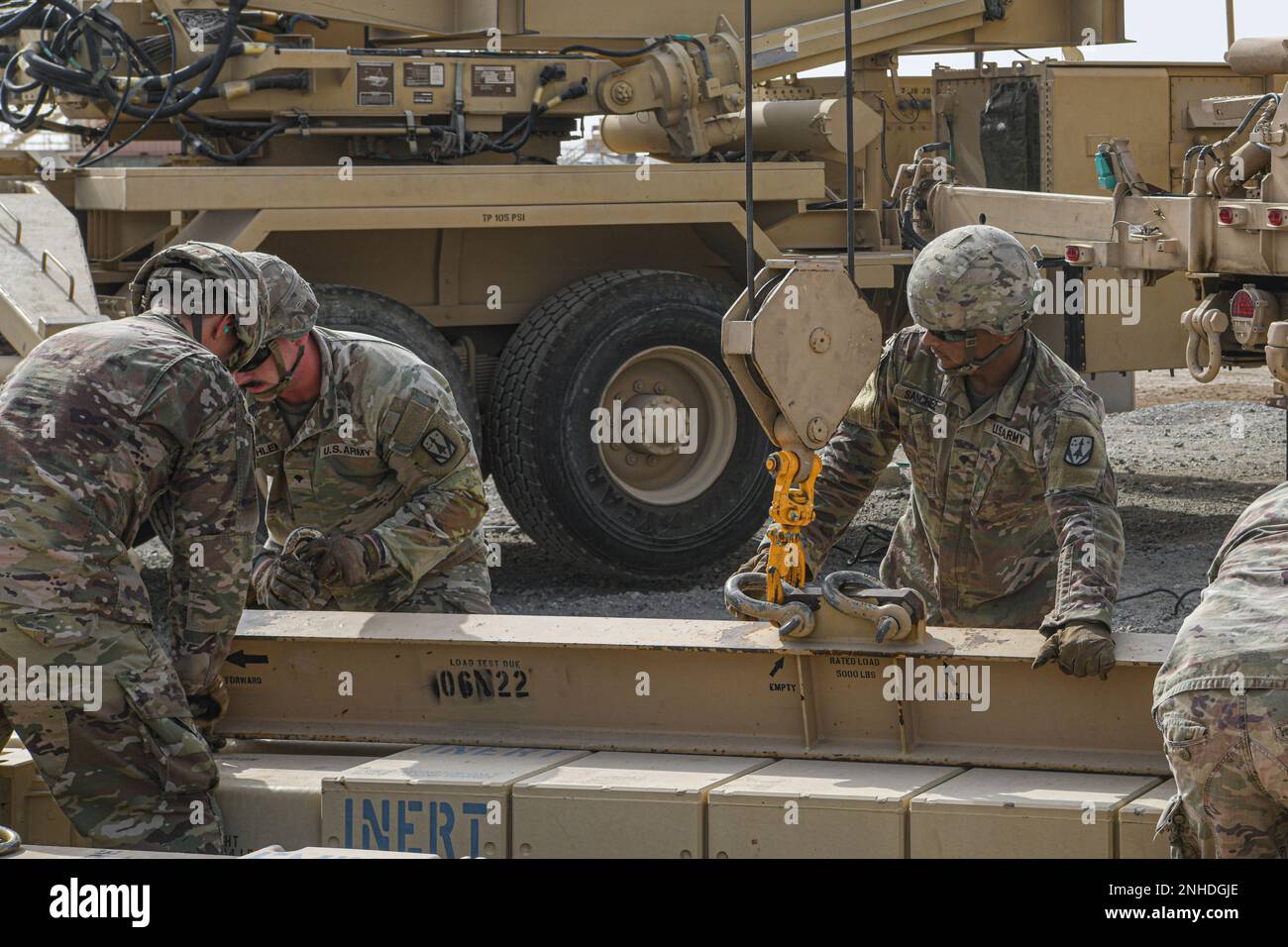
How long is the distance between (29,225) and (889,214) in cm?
415

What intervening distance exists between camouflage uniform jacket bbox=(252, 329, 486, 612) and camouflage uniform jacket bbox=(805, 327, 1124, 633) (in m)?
0.96

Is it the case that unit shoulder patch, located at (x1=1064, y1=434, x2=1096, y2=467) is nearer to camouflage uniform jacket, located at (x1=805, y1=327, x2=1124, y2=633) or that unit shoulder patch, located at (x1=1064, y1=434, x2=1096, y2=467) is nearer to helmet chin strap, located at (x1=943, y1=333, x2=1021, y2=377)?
camouflage uniform jacket, located at (x1=805, y1=327, x2=1124, y2=633)

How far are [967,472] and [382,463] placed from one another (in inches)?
61.4

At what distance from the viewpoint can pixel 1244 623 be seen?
3.17 metres

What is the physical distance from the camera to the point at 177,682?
3.94 meters

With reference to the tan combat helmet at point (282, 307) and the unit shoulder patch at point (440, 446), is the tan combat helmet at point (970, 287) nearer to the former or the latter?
the unit shoulder patch at point (440, 446)

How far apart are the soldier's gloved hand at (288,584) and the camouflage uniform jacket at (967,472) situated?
1.29m

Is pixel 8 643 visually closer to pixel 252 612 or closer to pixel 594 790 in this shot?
pixel 252 612

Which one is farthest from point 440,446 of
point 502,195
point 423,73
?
point 423,73

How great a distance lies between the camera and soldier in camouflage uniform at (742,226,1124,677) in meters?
4.28

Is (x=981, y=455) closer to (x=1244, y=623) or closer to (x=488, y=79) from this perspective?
(x=1244, y=623)

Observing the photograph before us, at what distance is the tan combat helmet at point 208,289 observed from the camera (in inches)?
162

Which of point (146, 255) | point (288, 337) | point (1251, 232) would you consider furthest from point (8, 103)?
point (1251, 232)

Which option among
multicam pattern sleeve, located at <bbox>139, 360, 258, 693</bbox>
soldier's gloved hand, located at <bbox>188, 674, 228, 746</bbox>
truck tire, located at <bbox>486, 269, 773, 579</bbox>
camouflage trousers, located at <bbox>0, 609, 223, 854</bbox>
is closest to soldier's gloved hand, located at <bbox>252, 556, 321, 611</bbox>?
soldier's gloved hand, located at <bbox>188, 674, 228, 746</bbox>
